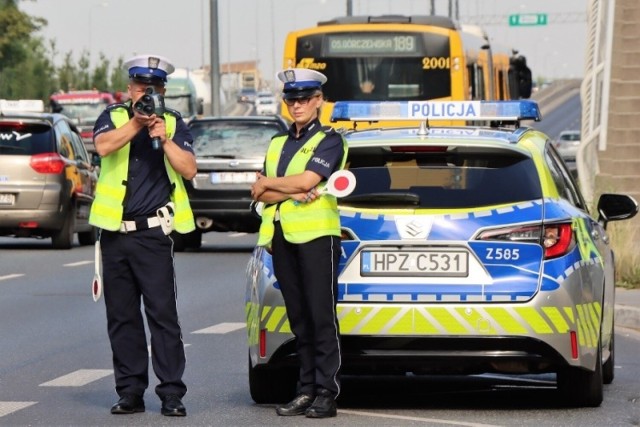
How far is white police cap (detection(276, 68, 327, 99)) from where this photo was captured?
900 cm

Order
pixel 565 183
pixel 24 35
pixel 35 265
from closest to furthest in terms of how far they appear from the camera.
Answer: pixel 565 183 < pixel 35 265 < pixel 24 35

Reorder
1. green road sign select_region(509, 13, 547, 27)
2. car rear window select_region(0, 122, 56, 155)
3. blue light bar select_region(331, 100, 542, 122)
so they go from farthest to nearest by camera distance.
Answer: green road sign select_region(509, 13, 547, 27), car rear window select_region(0, 122, 56, 155), blue light bar select_region(331, 100, 542, 122)

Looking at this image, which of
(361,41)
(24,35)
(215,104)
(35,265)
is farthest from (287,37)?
(24,35)

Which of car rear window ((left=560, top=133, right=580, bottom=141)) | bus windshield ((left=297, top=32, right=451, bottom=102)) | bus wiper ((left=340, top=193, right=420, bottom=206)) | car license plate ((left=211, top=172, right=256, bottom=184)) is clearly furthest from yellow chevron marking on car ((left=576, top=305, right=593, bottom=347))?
car rear window ((left=560, top=133, right=580, bottom=141))

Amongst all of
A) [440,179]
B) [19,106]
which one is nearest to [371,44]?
[19,106]

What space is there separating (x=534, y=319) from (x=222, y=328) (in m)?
5.82

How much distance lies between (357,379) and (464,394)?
859 millimetres

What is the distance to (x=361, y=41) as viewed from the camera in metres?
29.3

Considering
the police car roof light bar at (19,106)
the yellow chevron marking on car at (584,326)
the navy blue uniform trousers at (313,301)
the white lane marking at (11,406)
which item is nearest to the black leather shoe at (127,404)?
the white lane marking at (11,406)

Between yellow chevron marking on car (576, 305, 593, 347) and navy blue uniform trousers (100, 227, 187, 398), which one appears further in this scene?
navy blue uniform trousers (100, 227, 187, 398)

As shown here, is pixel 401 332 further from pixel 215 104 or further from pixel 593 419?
pixel 215 104

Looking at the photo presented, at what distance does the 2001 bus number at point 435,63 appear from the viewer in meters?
29.0

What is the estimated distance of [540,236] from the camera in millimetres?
8883

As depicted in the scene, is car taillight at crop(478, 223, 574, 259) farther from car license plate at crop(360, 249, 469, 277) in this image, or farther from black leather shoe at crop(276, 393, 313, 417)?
black leather shoe at crop(276, 393, 313, 417)
